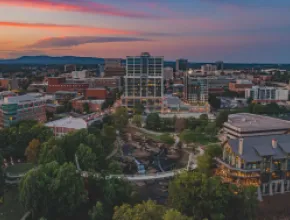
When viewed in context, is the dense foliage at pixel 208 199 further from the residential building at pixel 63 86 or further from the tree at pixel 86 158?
the residential building at pixel 63 86

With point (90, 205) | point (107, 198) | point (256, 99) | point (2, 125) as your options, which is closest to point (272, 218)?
point (107, 198)

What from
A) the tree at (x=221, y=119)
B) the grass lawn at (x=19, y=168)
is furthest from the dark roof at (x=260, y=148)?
the grass lawn at (x=19, y=168)

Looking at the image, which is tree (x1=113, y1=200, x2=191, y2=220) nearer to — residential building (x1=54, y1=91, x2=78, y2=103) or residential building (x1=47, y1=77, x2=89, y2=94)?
residential building (x1=54, y1=91, x2=78, y2=103)

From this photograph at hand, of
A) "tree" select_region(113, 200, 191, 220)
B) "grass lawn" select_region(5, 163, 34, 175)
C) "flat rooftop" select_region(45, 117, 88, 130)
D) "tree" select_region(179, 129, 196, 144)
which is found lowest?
"grass lawn" select_region(5, 163, 34, 175)

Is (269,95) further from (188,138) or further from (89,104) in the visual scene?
(188,138)

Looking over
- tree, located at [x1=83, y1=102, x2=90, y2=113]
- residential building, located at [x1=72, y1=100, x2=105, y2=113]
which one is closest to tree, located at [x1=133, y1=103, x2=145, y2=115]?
residential building, located at [x1=72, y1=100, x2=105, y2=113]

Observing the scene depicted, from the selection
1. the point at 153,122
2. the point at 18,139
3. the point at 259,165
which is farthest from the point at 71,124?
the point at 259,165
